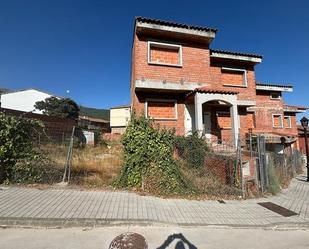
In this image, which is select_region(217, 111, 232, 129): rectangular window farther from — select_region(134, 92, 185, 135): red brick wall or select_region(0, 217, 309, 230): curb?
select_region(0, 217, 309, 230): curb

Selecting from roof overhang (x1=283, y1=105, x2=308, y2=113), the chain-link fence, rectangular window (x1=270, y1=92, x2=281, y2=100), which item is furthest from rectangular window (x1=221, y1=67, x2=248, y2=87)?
roof overhang (x1=283, y1=105, x2=308, y2=113)

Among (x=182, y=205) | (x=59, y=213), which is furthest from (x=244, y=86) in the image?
(x=59, y=213)

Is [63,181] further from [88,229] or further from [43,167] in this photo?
[88,229]

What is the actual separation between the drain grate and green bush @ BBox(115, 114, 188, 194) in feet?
8.49

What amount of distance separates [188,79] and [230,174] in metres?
7.58

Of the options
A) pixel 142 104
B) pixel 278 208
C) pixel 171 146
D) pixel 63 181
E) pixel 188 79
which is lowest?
pixel 278 208

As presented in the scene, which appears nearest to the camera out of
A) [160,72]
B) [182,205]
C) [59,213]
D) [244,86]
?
[59,213]

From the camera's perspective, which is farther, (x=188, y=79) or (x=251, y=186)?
(x=188, y=79)

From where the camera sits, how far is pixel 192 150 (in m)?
10.3

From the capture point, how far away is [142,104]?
49.5 feet

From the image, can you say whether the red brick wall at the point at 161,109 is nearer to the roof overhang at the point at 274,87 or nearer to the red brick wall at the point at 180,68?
the red brick wall at the point at 180,68

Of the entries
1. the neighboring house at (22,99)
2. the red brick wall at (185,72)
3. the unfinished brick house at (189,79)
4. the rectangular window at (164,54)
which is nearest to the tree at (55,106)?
the neighboring house at (22,99)

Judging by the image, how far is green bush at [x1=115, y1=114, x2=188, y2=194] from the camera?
826cm

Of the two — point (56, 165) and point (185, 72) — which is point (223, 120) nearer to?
point (185, 72)
